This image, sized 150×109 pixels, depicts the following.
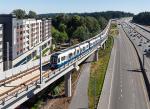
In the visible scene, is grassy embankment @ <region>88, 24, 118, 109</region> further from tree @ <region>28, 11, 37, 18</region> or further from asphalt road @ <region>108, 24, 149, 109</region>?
tree @ <region>28, 11, 37, 18</region>

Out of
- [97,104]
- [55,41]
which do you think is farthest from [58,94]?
[55,41]

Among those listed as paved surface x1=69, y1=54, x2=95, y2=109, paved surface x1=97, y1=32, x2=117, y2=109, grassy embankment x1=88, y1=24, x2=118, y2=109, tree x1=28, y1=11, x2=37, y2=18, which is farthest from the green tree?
paved surface x1=69, y1=54, x2=95, y2=109

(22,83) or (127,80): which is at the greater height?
(22,83)

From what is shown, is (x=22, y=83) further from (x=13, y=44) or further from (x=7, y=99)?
(x=13, y=44)

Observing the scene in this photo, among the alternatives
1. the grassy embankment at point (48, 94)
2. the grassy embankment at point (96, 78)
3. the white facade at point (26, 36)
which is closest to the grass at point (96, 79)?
the grassy embankment at point (96, 78)

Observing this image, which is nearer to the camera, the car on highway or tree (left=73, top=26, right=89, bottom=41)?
the car on highway

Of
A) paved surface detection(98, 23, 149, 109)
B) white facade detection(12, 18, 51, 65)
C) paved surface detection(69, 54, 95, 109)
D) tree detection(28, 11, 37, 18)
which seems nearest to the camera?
paved surface detection(98, 23, 149, 109)

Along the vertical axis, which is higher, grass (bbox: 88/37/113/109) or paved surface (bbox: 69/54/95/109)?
grass (bbox: 88/37/113/109)

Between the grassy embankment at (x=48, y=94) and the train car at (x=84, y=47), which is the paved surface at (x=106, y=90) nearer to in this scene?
the grassy embankment at (x=48, y=94)
